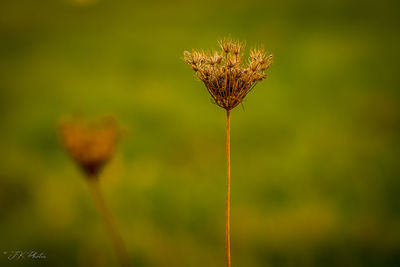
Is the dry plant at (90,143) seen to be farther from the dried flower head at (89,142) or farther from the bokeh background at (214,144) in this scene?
the bokeh background at (214,144)

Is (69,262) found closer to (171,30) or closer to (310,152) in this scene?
(310,152)

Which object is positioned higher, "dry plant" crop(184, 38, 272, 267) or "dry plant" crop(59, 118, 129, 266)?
"dry plant" crop(184, 38, 272, 267)

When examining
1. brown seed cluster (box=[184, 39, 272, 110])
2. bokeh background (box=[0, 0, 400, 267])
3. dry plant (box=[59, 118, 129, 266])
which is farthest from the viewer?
bokeh background (box=[0, 0, 400, 267])

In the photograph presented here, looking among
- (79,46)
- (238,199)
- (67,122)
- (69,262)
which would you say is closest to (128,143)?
(238,199)

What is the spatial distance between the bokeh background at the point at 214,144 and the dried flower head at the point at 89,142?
0.86ft

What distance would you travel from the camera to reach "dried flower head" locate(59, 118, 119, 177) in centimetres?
183

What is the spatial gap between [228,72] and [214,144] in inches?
228

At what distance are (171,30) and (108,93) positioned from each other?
19.2ft

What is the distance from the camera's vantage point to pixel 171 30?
15.5 m

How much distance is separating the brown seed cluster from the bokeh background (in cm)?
69

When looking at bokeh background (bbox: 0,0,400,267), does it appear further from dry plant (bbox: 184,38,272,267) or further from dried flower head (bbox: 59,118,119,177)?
dry plant (bbox: 184,38,272,267)

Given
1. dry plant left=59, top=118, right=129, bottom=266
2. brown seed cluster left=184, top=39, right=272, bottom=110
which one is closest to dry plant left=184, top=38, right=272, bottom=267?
brown seed cluster left=184, top=39, right=272, bottom=110

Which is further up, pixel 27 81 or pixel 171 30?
pixel 171 30

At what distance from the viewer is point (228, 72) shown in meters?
2.09
